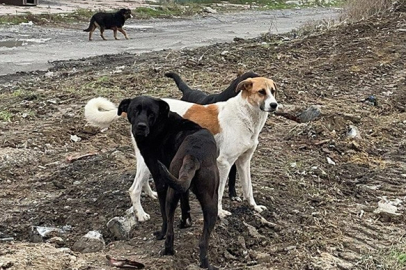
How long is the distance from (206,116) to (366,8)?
1453cm

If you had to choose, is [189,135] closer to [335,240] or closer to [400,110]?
[335,240]

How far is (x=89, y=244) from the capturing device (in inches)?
206

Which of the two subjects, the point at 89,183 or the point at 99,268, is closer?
the point at 99,268

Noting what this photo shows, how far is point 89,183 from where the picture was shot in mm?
6715

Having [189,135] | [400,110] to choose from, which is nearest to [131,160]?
[189,135]

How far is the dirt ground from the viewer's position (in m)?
5.25

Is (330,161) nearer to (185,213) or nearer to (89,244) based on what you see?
(185,213)

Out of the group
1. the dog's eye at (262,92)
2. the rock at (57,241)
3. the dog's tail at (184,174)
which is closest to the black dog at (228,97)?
the dog's eye at (262,92)

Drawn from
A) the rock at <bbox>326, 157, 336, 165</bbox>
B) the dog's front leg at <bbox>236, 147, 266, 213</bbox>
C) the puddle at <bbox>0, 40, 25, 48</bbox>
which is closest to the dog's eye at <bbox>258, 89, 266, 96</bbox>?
the dog's front leg at <bbox>236, 147, 266, 213</bbox>

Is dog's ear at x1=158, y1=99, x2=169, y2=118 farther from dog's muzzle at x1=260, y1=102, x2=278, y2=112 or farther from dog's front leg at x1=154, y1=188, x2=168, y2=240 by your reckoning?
dog's muzzle at x1=260, y1=102, x2=278, y2=112

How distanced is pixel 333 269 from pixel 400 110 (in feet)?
19.3

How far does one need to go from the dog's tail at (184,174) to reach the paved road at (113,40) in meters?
9.90

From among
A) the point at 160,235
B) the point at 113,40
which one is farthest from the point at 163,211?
the point at 113,40

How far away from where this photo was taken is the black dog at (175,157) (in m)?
4.80
